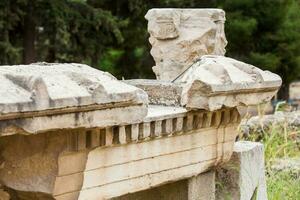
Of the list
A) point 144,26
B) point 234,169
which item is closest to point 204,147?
point 234,169

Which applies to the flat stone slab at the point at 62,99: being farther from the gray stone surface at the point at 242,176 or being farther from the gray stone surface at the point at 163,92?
the gray stone surface at the point at 242,176

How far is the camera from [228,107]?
14.7 ft

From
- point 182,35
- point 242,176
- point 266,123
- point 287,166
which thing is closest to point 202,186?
point 242,176

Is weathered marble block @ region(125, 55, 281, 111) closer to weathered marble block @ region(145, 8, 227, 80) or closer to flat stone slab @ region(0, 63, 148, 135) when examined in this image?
flat stone slab @ region(0, 63, 148, 135)

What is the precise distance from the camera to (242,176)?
16.8ft

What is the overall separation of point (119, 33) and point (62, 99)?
11862 mm

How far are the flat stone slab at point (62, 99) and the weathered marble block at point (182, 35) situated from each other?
6.27 ft

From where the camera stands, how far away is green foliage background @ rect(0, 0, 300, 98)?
14.2 metres

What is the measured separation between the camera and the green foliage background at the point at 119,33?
14211mm

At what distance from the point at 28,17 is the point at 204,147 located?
10551 mm

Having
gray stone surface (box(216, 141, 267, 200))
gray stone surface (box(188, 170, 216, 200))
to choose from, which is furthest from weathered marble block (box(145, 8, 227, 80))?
gray stone surface (box(188, 170, 216, 200))

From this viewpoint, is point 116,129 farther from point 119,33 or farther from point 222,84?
point 119,33

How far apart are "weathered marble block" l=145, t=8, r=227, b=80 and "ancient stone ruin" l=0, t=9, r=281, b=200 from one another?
883mm

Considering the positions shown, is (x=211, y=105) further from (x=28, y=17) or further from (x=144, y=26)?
(x=144, y=26)
